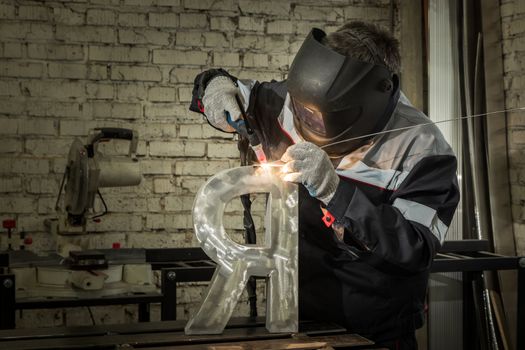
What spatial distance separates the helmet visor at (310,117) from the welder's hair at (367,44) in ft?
0.55

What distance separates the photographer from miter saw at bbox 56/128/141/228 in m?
3.02

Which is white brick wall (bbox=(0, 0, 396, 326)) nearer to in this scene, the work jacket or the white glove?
the white glove

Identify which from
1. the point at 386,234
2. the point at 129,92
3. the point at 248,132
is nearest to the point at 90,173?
the point at 129,92

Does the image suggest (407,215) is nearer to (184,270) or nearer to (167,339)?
(167,339)

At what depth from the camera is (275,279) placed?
5.86ft

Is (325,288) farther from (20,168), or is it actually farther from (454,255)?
(20,168)

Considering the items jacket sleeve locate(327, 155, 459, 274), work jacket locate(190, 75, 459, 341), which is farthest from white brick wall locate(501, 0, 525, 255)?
jacket sleeve locate(327, 155, 459, 274)

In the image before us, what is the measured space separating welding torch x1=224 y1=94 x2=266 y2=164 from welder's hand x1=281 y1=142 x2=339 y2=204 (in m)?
0.32

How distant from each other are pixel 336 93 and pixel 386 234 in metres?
0.37

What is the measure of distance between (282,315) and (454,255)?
1573mm

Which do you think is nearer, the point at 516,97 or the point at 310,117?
the point at 310,117

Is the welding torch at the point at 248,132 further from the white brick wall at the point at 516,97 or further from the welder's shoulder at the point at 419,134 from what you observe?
the white brick wall at the point at 516,97

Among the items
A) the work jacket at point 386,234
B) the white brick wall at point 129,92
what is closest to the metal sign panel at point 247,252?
the work jacket at point 386,234

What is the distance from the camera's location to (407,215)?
5.72 ft
